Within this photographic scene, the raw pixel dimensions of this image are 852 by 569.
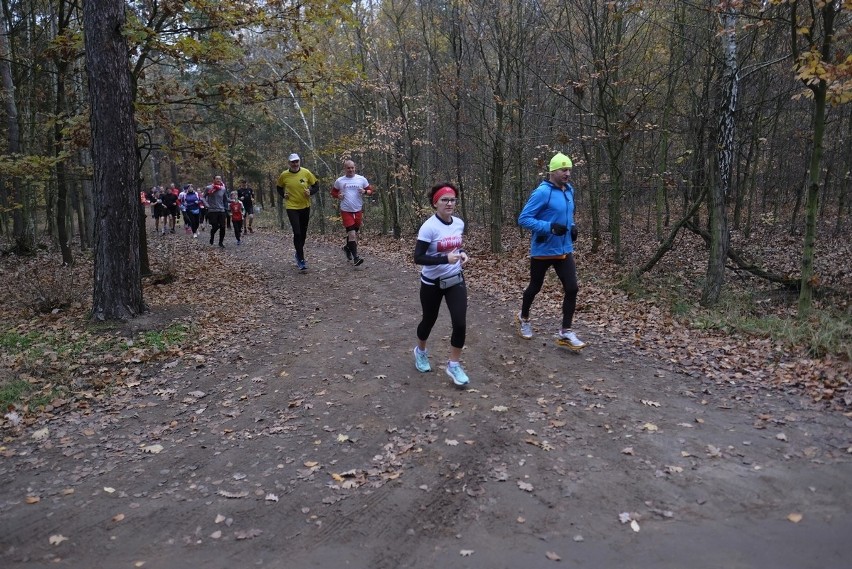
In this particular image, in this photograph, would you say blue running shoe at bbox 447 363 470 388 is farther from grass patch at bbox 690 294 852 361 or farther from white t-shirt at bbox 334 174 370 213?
white t-shirt at bbox 334 174 370 213

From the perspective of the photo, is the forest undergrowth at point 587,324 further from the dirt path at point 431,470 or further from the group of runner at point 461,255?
the group of runner at point 461,255

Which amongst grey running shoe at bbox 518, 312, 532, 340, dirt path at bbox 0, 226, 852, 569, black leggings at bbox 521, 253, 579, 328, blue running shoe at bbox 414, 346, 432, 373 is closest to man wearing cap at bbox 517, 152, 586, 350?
black leggings at bbox 521, 253, 579, 328

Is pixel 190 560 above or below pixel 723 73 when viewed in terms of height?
below

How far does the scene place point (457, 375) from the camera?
6.05m

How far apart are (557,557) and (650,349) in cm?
442

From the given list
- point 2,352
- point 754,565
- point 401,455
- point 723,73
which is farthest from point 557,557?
point 723,73

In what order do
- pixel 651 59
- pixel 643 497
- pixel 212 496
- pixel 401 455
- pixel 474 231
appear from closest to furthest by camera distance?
pixel 643 497 < pixel 212 496 < pixel 401 455 < pixel 651 59 < pixel 474 231

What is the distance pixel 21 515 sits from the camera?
4.11 m

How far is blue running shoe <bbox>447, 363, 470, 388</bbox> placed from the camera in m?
5.98

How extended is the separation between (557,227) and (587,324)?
2.32 meters

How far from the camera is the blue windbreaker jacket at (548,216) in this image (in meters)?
6.83

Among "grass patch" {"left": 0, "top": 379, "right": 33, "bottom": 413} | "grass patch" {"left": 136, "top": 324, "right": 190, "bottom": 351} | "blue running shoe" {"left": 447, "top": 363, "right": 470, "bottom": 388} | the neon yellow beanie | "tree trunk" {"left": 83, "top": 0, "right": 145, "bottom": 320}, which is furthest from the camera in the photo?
"tree trunk" {"left": 83, "top": 0, "right": 145, "bottom": 320}

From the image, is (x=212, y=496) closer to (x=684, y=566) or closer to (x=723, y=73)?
(x=684, y=566)

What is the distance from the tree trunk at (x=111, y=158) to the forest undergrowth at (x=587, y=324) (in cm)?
63
